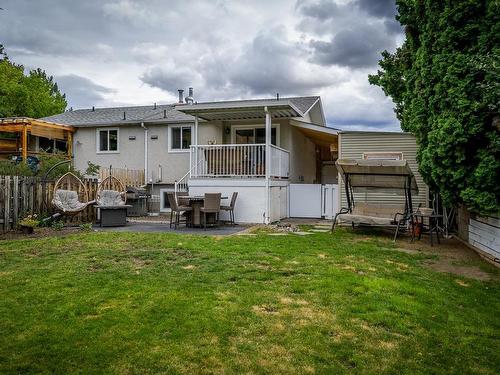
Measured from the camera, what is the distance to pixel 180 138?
54.0 feet

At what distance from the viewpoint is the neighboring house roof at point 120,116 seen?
16594 millimetres

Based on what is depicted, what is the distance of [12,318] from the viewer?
144 inches

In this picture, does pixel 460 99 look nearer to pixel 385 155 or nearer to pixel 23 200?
pixel 385 155

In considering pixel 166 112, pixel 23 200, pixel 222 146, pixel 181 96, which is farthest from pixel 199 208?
pixel 181 96

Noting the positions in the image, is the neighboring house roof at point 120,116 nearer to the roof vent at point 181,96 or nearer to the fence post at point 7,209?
the roof vent at point 181,96

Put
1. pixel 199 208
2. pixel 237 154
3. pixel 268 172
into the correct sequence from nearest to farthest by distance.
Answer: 1. pixel 199 208
2. pixel 268 172
3. pixel 237 154

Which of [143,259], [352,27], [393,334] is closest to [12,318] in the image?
[143,259]

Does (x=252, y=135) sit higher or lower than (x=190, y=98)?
lower

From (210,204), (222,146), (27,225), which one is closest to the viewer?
(27,225)

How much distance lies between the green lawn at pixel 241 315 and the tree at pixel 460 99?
1.82 metres

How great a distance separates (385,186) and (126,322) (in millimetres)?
8340

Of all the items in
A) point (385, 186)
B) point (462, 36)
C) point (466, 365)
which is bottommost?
point (466, 365)

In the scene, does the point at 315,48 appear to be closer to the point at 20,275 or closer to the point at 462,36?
the point at 462,36

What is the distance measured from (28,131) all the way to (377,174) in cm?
1518
